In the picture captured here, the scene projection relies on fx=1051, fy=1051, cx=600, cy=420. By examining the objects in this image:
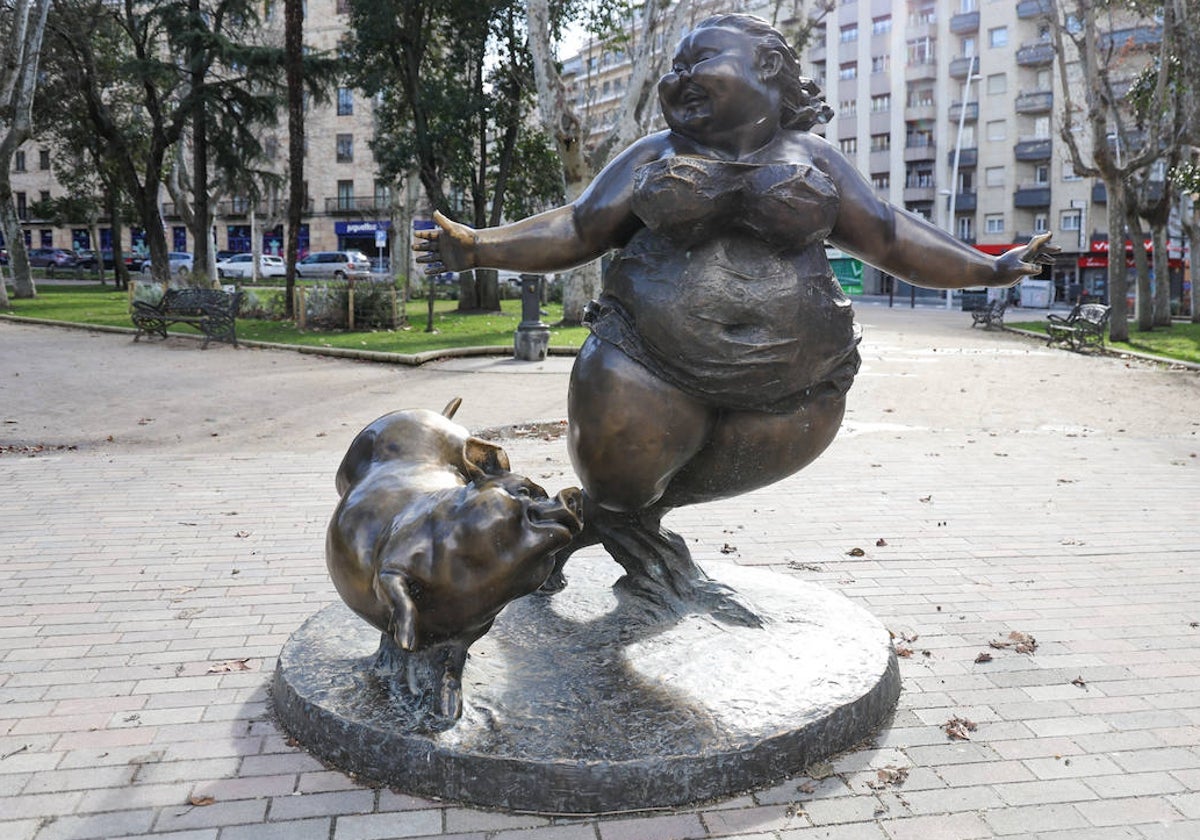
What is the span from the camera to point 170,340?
62.2 feet

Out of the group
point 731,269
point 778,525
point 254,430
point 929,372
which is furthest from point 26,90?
point 731,269

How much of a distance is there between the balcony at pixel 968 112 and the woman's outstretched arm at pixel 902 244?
5574 cm

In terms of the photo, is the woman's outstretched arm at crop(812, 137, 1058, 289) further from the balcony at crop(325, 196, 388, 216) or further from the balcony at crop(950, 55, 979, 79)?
the balcony at crop(325, 196, 388, 216)

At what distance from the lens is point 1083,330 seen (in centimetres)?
2034

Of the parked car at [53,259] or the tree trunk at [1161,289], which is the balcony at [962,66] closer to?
the tree trunk at [1161,289]

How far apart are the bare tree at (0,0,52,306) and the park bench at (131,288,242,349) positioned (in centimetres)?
696

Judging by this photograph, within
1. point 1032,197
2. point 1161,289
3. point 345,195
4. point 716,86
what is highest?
point 345,195

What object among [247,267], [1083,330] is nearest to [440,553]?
[1083,330]

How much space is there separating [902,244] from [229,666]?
9.31 feet

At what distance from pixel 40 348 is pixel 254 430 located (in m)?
9.78

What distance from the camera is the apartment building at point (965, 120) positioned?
50688mm

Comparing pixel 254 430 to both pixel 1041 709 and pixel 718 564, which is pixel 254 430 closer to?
pixel 718 564

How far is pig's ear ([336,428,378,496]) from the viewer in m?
3.31

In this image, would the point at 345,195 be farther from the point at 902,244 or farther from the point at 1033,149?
the point at 902,244
